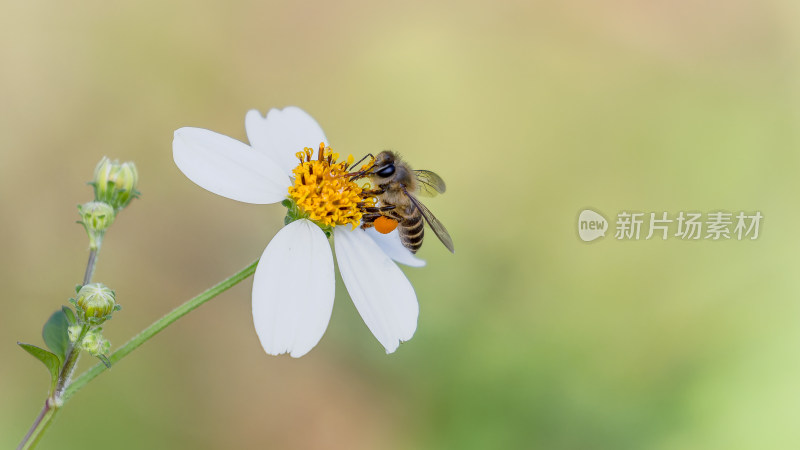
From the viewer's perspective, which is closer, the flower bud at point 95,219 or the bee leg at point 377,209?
the flower bud at point 95,219

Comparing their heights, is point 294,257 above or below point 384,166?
below

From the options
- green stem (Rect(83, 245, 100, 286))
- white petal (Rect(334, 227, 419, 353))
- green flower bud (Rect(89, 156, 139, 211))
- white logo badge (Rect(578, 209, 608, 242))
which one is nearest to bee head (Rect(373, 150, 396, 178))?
white petal (Rect(334, 227, 419, 353))

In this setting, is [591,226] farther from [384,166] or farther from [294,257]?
[294,257]

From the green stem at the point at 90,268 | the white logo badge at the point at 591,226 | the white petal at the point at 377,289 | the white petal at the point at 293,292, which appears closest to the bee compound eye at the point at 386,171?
the white petal at the point at 377,289

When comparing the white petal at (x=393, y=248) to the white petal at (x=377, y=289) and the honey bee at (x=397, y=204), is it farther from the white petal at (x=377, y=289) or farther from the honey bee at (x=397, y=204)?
the white petal at (x=377, y=289)

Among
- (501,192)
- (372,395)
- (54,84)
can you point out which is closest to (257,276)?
(372,395)

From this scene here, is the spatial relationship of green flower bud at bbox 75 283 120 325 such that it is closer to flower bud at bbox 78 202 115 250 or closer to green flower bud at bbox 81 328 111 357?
green flower bud at bbox 81 328 111 357

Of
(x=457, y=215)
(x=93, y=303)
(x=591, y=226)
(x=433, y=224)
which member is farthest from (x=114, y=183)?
(x=591, y=226)
